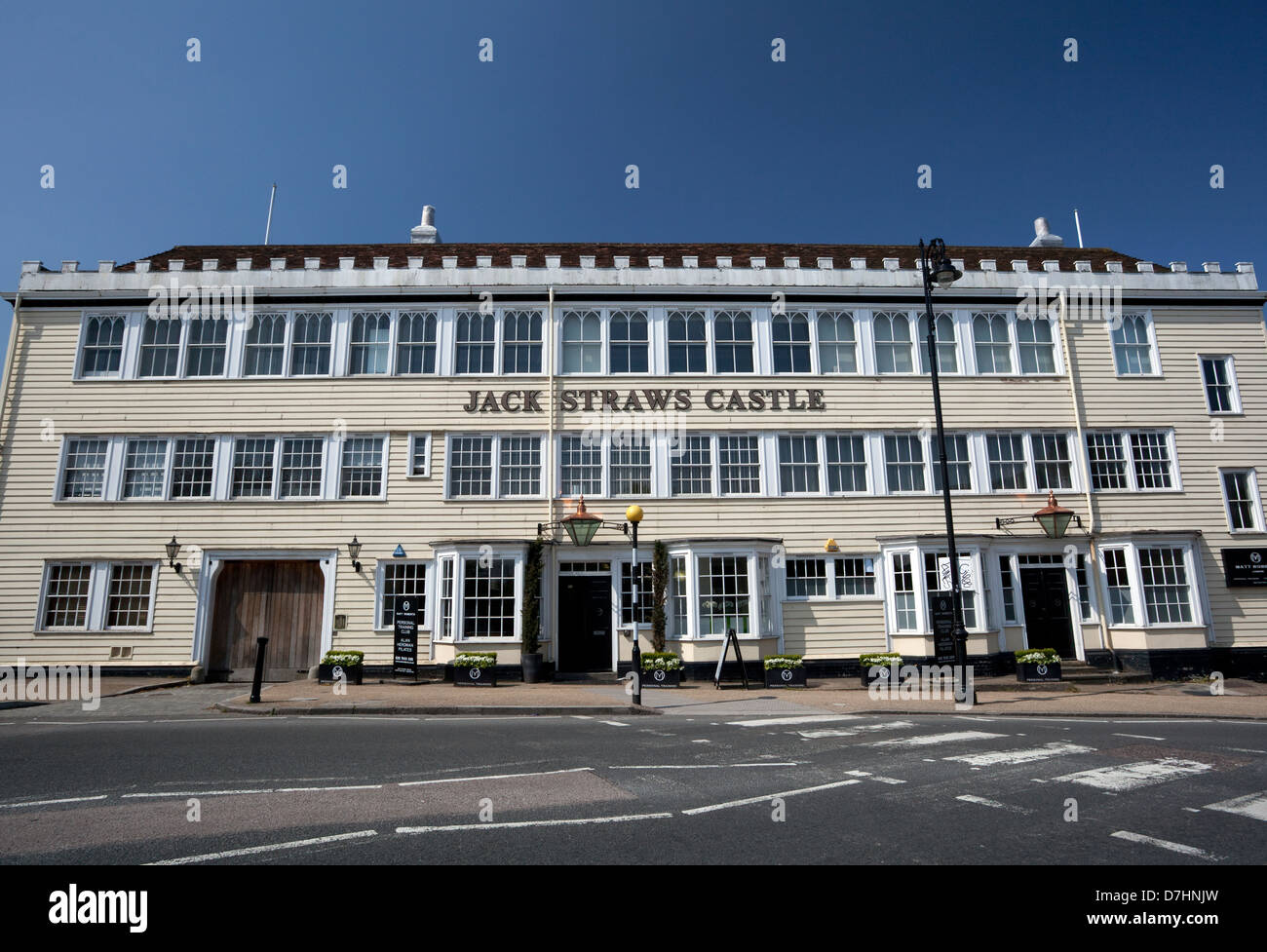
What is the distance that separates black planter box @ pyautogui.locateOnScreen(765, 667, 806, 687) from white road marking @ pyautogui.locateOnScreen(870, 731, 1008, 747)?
7.34m

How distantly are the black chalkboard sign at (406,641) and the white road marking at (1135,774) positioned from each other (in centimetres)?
1463

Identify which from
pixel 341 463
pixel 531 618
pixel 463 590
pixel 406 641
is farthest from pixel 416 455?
pixel 531 618

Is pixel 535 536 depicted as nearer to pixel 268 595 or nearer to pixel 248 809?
pixel 268 595

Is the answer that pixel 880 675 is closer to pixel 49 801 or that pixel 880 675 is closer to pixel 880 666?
pixel 880 666

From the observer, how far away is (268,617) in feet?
66.6

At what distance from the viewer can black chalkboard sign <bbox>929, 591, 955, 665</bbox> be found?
55.9ft

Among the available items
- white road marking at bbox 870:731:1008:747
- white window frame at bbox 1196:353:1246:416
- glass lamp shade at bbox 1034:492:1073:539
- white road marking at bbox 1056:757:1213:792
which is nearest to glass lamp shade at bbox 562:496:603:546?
white road marking at bbox 870:731:1008:747

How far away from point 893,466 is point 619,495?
7.96 m

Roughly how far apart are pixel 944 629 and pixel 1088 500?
741cm

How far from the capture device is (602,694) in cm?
1634

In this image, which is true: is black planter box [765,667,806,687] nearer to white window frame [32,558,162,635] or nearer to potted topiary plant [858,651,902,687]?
potted topiary plant [858,651,902,687]

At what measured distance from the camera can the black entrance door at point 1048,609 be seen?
2064cm

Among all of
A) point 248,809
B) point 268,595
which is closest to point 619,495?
point 268,595
